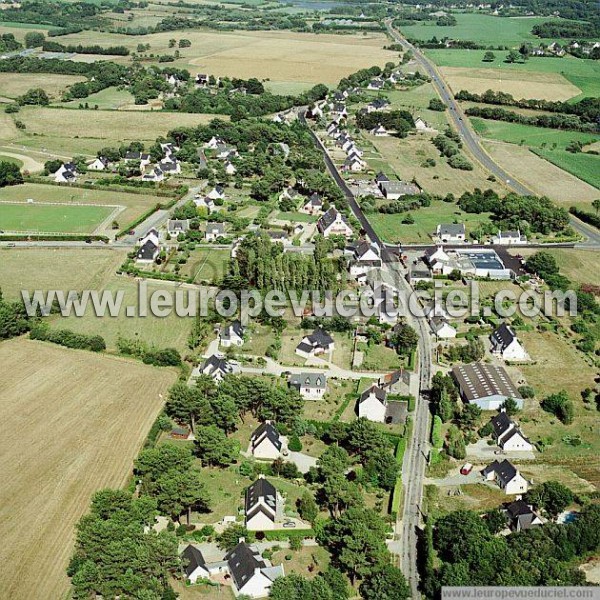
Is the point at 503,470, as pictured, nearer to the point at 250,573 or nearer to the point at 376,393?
the point at 376,393

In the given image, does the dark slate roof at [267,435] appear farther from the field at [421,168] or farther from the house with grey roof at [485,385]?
the field at [421,168]

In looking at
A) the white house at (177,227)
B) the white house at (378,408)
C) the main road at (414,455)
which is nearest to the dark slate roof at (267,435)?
the white house at (378,408)

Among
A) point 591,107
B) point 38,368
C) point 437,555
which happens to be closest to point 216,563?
point 437,555

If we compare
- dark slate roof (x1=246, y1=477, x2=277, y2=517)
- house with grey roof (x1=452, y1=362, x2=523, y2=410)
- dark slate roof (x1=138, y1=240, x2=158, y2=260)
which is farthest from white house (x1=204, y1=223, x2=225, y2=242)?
dark slate roof (x1=246, y1=477, x2=277, y2=517)

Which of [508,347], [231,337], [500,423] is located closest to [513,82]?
[508,347]

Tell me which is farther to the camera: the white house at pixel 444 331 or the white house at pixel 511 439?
the white house at pixel 444 331

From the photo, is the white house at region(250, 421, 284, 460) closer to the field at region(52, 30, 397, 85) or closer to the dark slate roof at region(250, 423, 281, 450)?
the dark slate roof at region(250, 423, 281, 450)
